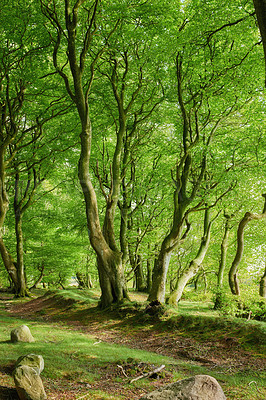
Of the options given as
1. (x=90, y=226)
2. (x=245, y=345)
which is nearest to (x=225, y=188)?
(x=90, y=226)

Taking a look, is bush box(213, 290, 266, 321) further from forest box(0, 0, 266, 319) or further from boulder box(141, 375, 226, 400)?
boulder box(141, 375, 226, 400)

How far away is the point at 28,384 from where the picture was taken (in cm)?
394

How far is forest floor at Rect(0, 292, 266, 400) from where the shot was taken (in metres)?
4.59

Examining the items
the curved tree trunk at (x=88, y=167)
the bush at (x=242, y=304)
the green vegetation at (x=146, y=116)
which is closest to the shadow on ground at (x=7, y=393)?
the green vegetation at (x=146, y=116)

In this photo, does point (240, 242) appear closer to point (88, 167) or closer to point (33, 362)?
point (88, 167)

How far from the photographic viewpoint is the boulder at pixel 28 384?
3.85 meters

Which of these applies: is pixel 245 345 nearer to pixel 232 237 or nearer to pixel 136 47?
pixel 136 47

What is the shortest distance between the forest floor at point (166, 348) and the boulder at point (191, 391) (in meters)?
1.19

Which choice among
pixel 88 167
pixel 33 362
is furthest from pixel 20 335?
pixel 88 167

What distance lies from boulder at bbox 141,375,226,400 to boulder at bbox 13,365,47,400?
149cm

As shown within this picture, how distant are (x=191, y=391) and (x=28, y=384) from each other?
2058 millimetres

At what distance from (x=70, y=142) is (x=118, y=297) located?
7.51 meters

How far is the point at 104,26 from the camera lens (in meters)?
10.9

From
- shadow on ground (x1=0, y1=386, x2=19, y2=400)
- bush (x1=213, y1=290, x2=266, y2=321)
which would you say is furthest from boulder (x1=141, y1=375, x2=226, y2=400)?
bush (x1=213, y1=290, x2=266, y2=321)
